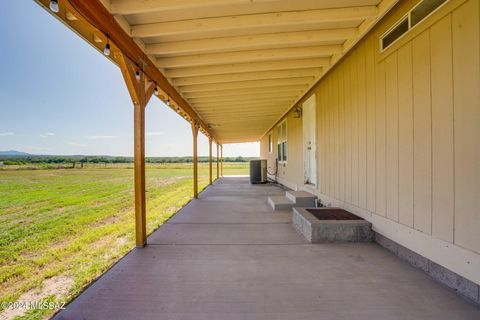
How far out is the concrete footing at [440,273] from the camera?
5.42 feet

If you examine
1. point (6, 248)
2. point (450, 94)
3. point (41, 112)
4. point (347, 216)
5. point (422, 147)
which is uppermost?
point (41, 112)

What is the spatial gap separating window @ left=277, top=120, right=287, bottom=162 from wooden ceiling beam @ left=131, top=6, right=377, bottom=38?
17.7 feet

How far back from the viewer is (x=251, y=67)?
12.0 ft

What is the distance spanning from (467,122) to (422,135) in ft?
1.32

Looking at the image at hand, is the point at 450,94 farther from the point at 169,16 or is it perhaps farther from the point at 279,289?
the point at 169,16

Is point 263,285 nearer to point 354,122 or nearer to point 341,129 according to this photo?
point 354,122

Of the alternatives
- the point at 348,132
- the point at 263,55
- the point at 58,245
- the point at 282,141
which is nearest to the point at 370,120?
the point at 348,132

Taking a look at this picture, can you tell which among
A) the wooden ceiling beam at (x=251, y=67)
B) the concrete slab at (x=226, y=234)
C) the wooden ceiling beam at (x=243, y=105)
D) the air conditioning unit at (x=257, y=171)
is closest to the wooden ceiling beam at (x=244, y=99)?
the wooden ceiling beam at (x=243, y=105)

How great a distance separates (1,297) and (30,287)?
7.2 inches

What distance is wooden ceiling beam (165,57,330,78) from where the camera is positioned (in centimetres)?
366

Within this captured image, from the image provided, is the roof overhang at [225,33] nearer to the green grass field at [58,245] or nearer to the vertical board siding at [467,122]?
the vertical board siding at [467,122]

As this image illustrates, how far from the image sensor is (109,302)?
5.64 ft

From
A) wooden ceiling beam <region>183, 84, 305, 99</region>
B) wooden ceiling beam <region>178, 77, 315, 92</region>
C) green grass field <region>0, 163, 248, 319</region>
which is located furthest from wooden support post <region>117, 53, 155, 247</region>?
wooden ceiling beam <region>183, 84, 305, 99</region>

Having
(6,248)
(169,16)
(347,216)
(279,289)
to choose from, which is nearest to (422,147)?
(347,216)
